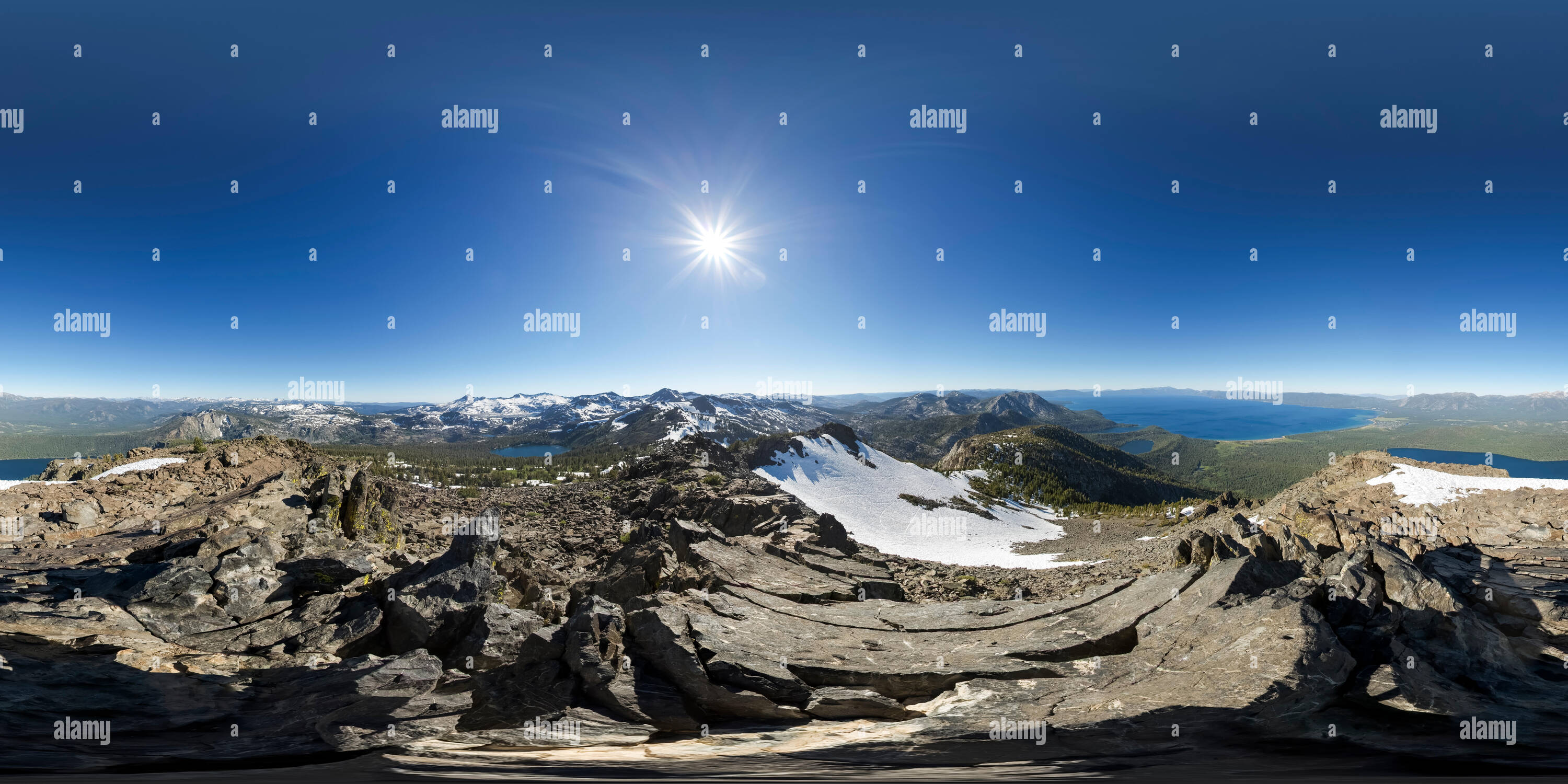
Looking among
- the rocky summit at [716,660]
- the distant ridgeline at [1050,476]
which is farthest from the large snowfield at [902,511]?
the rocky summit at [716,660]

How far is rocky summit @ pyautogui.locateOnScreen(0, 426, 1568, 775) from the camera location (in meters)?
10.8

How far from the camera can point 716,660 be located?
14000 millimetres

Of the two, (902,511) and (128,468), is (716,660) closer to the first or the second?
(128,468)

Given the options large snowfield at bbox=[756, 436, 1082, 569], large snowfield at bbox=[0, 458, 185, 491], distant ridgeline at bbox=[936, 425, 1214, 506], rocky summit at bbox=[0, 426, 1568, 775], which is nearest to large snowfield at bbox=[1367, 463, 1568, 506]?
large snowfield at bbox=[756, 436, 1082, 569]

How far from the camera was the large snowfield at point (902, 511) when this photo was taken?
47.9m

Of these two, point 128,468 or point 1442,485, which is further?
point 1442,485

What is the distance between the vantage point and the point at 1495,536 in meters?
40.5

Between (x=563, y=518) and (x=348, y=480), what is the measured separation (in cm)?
1343

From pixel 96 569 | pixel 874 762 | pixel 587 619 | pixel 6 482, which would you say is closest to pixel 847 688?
pixel 874 762

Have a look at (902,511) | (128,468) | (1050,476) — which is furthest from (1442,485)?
(128,468)

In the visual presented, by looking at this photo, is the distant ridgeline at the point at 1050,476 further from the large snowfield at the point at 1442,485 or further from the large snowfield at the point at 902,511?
the large snowfield at the point at 1442,485

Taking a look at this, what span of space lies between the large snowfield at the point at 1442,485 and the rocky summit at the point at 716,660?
106 ft

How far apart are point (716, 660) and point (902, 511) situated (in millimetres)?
50870

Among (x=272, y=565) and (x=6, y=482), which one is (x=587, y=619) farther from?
(x=6, y=482)
